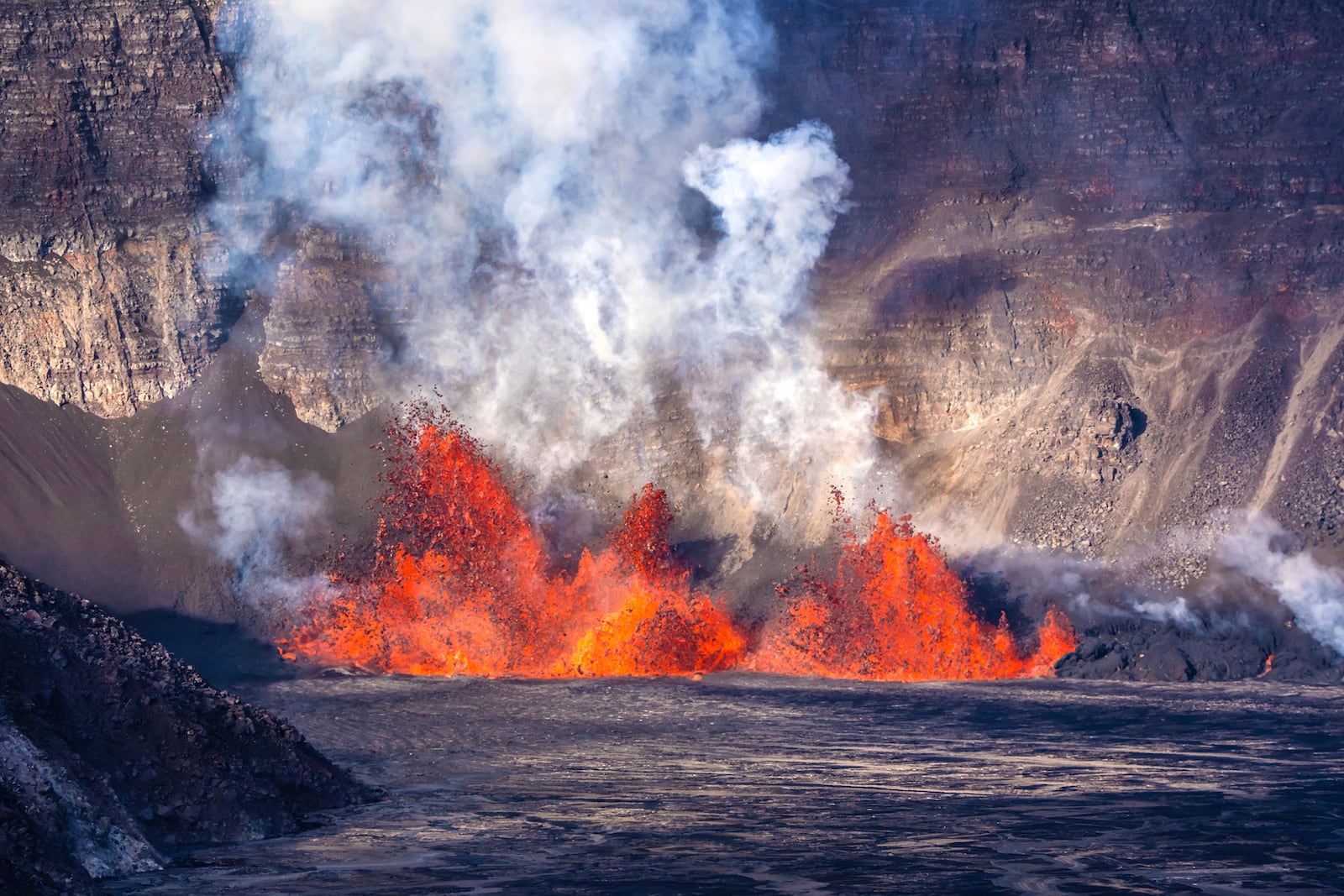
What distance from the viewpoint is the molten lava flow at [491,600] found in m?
41.0

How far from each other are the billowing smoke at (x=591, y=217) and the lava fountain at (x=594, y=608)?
318cm

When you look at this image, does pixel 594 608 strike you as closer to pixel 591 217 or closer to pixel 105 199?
pixel 591 217

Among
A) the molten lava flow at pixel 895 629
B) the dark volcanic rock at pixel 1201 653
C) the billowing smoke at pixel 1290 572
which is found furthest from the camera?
the molten lava flow at pixel 895 629

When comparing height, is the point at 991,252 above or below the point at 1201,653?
above

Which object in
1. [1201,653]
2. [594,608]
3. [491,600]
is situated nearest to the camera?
[1201,653]

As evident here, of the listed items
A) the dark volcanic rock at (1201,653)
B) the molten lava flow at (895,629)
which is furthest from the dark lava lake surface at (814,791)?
the molten lava flow at (895,629)

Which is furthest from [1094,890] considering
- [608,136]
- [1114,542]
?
[608,136]

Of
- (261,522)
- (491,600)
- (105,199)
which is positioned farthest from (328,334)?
(491,600)

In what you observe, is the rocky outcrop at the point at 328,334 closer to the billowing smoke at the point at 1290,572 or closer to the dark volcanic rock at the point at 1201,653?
the dark volcanic rock at the point at 1201,653

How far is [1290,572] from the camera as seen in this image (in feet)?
122

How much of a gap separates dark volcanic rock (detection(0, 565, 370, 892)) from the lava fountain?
19.0 m

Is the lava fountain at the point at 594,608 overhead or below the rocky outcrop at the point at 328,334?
below

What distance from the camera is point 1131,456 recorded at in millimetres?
42656

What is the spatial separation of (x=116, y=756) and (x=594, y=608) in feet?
83.1
